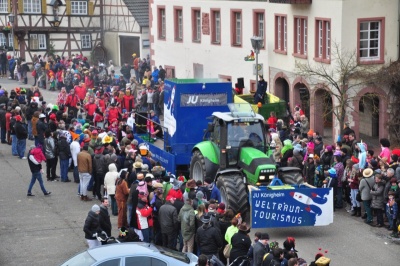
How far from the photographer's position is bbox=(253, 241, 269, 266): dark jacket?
18688 millimetres

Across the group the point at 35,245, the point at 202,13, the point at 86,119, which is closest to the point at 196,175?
the point at 35,245

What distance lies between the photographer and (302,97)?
3872cm

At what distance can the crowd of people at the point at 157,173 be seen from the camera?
20734mm

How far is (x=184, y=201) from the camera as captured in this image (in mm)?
22688

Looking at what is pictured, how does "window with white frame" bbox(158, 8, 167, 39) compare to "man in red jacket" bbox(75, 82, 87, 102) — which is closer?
"man in red jacket" bbox(75, 82, 87, 102)

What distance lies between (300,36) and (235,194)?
15.7 m

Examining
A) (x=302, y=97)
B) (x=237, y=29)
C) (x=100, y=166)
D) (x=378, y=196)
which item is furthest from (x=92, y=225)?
(x=237, y=29)

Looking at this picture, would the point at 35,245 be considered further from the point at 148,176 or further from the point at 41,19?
the point at 41,19

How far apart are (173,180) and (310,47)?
48.7ft

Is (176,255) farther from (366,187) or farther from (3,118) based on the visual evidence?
(3,118)

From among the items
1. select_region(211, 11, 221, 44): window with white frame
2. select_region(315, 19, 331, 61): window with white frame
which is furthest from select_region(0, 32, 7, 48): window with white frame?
select_region(315, 19, 331, 61): window with white frame

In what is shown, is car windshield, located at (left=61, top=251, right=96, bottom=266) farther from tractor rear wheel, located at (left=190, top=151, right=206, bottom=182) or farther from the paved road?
tractor rear wheel, located at (left=190, top=151, right=206, bottom=182)

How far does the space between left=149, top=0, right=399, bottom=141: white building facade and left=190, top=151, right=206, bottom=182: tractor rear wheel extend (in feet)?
32.6

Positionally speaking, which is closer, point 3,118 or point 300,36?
point 3,118
